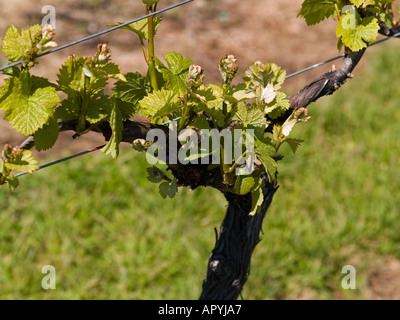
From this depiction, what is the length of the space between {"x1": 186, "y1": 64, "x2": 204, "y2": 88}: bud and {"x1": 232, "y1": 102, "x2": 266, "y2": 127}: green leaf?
0.13 m

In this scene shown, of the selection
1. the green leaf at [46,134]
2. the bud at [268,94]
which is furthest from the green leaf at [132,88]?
the bud at [268,94]

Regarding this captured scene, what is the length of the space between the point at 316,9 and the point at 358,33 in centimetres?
15

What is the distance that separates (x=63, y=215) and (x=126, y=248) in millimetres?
460

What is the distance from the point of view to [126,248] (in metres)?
3.09

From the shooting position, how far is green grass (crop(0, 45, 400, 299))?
2.98m

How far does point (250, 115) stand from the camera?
1196 mm

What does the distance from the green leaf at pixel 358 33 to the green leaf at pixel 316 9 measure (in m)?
0.08

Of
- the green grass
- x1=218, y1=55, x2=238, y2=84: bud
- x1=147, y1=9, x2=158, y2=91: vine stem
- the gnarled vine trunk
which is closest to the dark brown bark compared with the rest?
the gnarled vine trunk

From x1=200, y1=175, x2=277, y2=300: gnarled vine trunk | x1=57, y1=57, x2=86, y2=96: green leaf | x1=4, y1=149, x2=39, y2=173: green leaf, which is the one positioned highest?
x1=57, y1=57, x2=86, y2=96: green leaf

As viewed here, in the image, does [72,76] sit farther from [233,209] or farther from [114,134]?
[233,209]

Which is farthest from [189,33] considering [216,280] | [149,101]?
[149,101]

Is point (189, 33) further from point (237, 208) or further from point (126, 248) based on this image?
point (237, 208)

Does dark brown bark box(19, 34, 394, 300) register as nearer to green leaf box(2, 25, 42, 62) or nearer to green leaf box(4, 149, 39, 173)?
green leaf box(4, 149, 39, 173)

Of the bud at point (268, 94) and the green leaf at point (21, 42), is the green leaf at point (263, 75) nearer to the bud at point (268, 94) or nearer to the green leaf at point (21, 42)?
the bud at point (268, 94)
